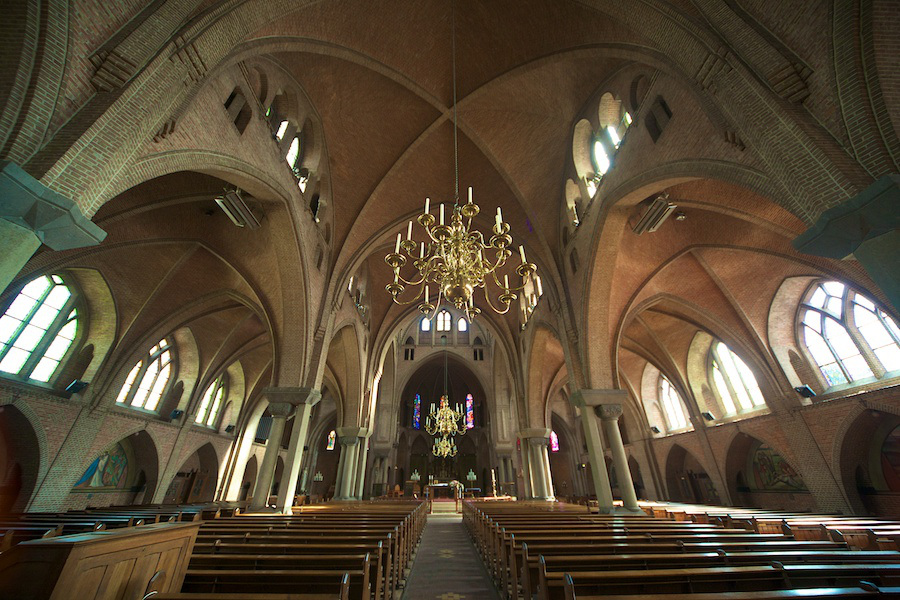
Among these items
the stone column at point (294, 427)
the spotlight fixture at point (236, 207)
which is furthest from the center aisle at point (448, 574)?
the spotlight fixture at point (236, 207)

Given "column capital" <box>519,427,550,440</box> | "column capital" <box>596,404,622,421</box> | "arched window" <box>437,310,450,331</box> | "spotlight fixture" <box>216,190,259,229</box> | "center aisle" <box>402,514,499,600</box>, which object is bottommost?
"center aisle" <box>402,514,499,600</box>

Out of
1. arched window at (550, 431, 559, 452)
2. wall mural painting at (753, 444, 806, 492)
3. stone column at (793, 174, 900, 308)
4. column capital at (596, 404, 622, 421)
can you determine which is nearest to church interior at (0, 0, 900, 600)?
stone column at (793, 174, 900, 308)

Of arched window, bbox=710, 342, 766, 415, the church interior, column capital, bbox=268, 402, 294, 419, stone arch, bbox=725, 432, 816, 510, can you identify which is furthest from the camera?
arched window, bbox=710, 342, 766, 415

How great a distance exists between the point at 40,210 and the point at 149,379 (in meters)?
17.2

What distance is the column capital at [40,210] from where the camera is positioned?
3.69 meters

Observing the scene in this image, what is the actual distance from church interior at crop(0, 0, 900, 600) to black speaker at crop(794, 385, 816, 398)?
0.16 metres

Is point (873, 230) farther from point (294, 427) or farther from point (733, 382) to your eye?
point (733, 382)

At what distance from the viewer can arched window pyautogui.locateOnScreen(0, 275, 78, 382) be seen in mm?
11602

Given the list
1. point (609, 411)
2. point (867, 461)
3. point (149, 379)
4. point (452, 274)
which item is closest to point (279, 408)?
point (452, 274)

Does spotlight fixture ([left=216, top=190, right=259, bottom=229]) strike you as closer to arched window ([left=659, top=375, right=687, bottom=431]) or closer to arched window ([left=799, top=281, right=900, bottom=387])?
arched window ([left=799, top=281, right=900, bottom=387])

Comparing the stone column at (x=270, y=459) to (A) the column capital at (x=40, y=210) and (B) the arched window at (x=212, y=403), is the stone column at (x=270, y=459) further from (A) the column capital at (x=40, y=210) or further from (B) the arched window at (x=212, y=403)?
(B) the arched window at (x=212, y=403)

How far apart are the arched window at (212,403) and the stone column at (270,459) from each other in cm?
1181

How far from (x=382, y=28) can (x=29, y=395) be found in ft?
51.8

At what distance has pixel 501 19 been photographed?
10.1 meters
